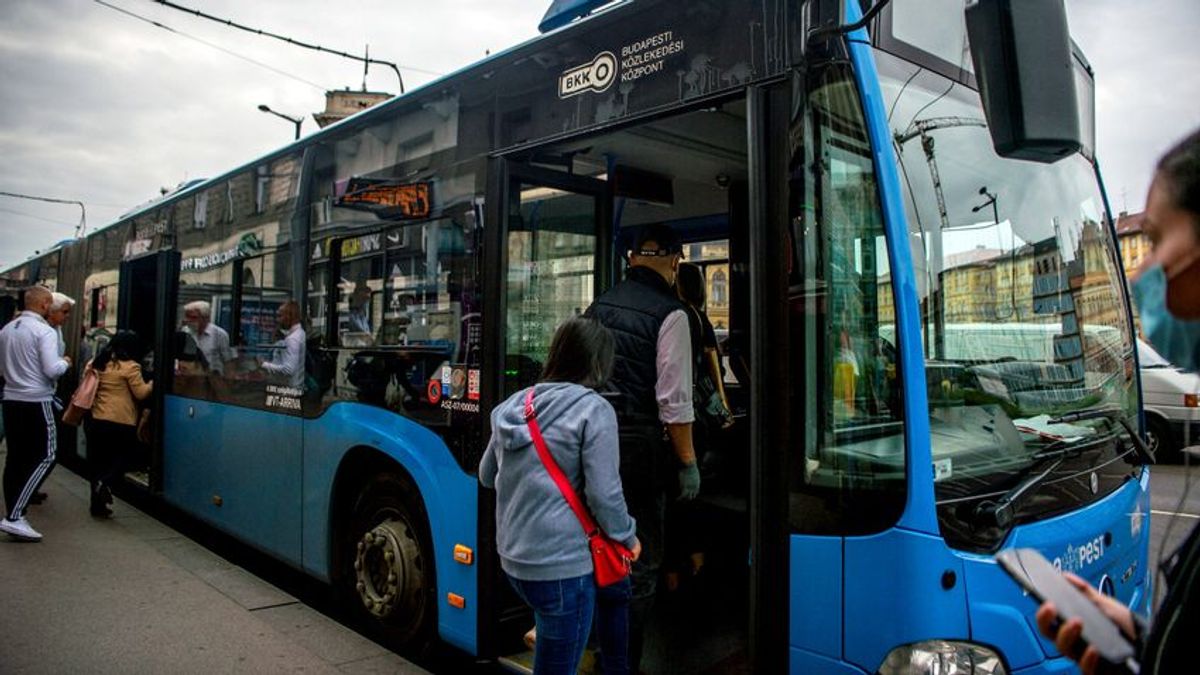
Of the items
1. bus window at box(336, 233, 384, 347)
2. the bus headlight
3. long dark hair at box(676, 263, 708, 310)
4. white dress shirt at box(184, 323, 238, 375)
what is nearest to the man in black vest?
long dark hair at box(676, 263, 708, 310)

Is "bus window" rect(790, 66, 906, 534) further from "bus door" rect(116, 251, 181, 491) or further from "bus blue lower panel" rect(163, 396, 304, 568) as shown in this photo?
"bus door" rect(116, 251, 181, 491)

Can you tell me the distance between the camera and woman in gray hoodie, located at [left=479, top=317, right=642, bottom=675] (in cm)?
269

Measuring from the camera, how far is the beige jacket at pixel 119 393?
730 centimetres

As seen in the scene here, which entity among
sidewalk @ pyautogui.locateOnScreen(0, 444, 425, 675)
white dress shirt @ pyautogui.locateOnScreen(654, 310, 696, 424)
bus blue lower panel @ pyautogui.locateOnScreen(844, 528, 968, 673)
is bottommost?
sidewalk @ pyautogui.locateOnScreen(0, 444, 425, 675)

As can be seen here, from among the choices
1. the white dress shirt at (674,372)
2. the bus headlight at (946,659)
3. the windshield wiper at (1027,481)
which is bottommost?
the bus headlight at (946,659)

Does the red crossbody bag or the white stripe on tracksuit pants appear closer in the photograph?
the red crossbody bag

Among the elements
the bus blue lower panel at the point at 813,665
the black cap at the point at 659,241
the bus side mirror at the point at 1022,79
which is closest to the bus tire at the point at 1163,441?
the black cap at the point at 659,241

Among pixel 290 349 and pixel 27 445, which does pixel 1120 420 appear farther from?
pixel 27 445

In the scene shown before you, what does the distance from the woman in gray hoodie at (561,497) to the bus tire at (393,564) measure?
1480 millimetres

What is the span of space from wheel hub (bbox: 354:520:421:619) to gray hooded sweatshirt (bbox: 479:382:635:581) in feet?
5.46

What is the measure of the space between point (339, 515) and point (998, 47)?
160 inches

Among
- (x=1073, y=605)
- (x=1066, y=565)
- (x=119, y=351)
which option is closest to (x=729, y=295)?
(x=1066, y=565)

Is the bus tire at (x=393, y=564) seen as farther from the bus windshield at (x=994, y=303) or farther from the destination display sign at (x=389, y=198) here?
the bus windshield at (x=994, y=303)

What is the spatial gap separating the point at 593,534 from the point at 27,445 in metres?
5.79
